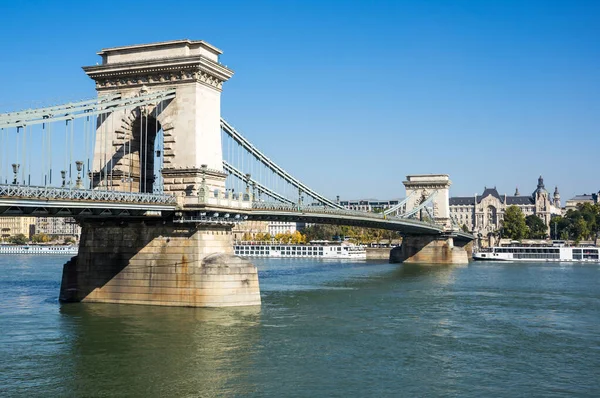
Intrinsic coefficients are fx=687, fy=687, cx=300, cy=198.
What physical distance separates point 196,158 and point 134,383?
17159 millimetres

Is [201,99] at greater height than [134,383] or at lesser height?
greater

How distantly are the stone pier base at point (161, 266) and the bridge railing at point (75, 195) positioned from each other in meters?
2.20

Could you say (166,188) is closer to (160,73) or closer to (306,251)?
(160,73)

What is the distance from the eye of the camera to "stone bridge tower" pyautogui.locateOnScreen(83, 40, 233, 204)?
120 ft

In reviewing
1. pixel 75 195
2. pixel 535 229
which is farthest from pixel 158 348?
pixel 535 229

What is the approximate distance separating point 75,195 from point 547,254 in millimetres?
97615

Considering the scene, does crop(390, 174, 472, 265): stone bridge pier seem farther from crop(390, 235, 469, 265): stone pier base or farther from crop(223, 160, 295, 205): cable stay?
crop(223, 160, 295, 205): cable stay

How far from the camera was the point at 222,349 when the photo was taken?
85.4ft

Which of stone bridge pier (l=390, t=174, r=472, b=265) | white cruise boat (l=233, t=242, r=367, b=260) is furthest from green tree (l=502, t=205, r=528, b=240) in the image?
white cruise boat (l=233, t=242, r=367, b=260)

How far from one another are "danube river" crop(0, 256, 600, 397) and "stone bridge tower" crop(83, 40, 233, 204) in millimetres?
7365

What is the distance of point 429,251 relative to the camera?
10150 cm

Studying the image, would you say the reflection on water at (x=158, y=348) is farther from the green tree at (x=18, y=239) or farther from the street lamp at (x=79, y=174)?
the green tree at (x=18, y=239)

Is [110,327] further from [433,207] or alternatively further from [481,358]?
[433,207]

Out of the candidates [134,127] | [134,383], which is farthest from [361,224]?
[134,383]
